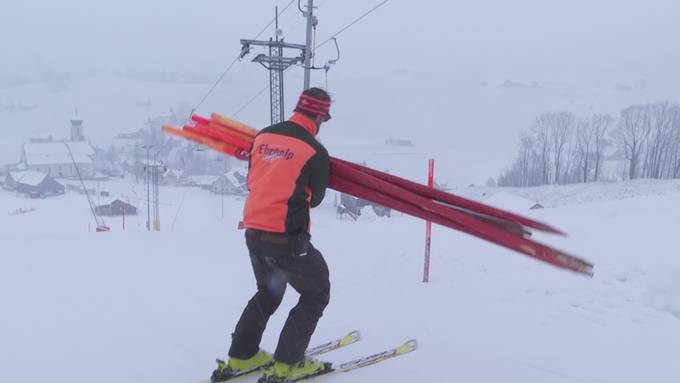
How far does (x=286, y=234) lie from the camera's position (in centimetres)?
269

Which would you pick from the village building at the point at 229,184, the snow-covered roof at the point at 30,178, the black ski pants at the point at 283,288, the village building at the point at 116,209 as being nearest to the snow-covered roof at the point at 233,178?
the village building at the point at 229,184

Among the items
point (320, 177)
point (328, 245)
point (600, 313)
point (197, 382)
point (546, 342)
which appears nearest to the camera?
point (320, 177)

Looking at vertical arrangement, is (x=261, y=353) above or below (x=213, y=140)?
below

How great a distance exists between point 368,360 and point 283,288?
32.1 inches

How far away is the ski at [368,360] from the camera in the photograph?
3.07 meters

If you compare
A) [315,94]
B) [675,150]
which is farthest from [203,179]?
[315,94]

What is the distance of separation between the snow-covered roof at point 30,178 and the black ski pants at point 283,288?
61.4 meters

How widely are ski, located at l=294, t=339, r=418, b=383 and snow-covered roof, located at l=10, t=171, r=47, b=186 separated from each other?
202 feet

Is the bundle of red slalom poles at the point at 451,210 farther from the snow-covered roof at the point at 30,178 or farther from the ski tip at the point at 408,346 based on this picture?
the snow-covered roof at the point at 30,178

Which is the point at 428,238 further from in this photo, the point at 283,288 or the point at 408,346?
the point at 283,288

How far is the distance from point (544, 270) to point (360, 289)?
2.07 metres

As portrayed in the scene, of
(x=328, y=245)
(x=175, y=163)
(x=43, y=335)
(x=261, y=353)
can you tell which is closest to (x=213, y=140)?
(x=261, y=353)

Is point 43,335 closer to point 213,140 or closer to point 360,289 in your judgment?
point 213,140

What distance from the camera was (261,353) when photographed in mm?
3148
